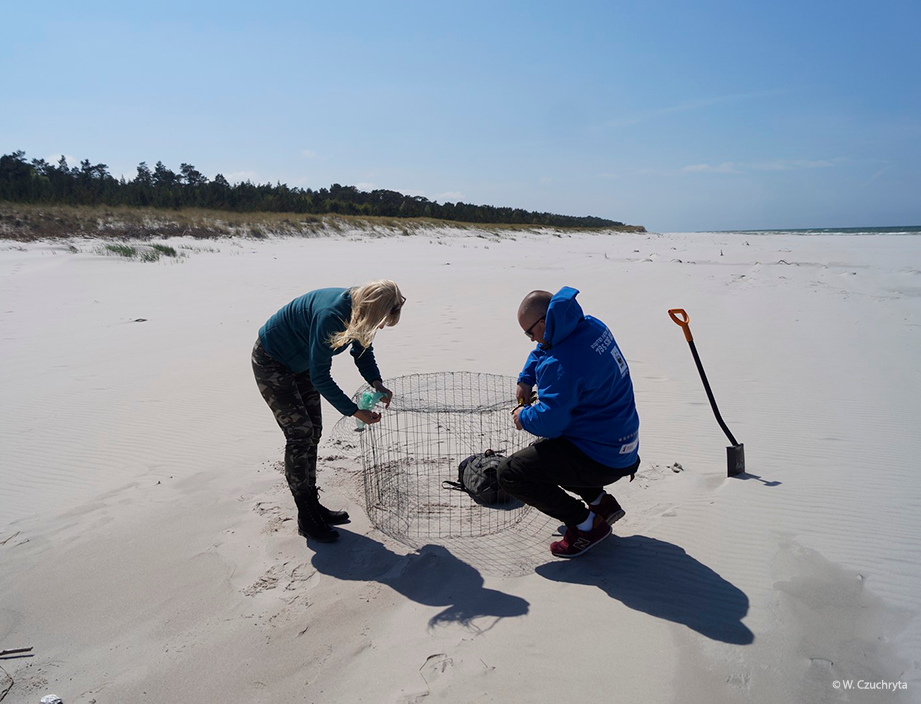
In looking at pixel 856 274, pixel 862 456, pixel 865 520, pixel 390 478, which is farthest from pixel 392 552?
pixel 856 274

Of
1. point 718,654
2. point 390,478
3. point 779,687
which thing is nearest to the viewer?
point 779,687

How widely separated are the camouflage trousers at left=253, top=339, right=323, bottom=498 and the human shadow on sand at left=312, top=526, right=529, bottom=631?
45cm

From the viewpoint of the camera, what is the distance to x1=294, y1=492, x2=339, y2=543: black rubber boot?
3.46 metres

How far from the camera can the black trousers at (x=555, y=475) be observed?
9.92 ft

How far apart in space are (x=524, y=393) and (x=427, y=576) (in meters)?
1.21

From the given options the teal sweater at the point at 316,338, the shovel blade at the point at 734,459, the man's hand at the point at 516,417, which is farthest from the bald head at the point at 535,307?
the shovel blade at the point at 734,459

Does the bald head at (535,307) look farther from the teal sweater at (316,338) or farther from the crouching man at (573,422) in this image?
the teal sweater at (316,338)

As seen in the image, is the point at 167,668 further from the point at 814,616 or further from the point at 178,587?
the point at 814,616

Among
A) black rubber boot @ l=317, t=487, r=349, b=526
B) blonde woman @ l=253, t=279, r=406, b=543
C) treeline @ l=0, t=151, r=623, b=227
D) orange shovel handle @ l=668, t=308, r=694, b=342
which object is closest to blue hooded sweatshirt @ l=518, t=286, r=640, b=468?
blonde woman @ l=253, t=279, r=406, b=543

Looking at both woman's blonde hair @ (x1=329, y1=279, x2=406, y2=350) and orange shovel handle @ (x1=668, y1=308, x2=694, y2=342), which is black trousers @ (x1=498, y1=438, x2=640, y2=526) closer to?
woman's blonde hair @ (x1=329, y1=279, x2=406, y2=350)

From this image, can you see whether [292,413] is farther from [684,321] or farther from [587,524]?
[684,321]

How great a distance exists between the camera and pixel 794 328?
31.1 ft

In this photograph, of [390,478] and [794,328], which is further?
[794,328]

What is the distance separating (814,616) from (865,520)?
1234 millimetres
